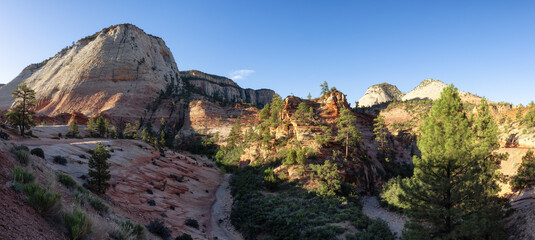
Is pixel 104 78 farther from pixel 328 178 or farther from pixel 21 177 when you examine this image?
pixel 21 177

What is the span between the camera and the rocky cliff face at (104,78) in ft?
264

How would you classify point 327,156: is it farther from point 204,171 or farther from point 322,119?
point 204,171

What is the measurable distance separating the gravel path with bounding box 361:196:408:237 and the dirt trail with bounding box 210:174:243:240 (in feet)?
42.5

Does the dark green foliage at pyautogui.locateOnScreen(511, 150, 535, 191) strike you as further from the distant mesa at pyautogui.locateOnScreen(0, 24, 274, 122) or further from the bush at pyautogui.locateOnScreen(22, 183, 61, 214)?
the distant mesa at pyautogui.locateOnScreen(0, 24, 274, 122)

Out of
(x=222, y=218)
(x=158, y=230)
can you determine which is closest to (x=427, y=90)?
(x=222, y=218)

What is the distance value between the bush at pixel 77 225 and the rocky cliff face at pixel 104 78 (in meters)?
82.5

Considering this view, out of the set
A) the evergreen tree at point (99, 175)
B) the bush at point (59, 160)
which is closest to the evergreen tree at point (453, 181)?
the evergreen tree at point (99, 175)

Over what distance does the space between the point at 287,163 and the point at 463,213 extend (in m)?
23.1

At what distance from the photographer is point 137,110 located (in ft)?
263

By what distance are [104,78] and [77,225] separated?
336 feet

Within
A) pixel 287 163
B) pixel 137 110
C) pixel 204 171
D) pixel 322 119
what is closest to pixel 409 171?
pixel 322 119

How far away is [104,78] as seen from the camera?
8725 cm

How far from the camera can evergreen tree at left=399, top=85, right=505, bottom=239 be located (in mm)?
10992

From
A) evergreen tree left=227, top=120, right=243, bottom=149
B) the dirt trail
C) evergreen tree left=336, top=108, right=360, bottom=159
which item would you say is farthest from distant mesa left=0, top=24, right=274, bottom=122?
evergreen tree left=336, top=108, right=360, bottom=159
